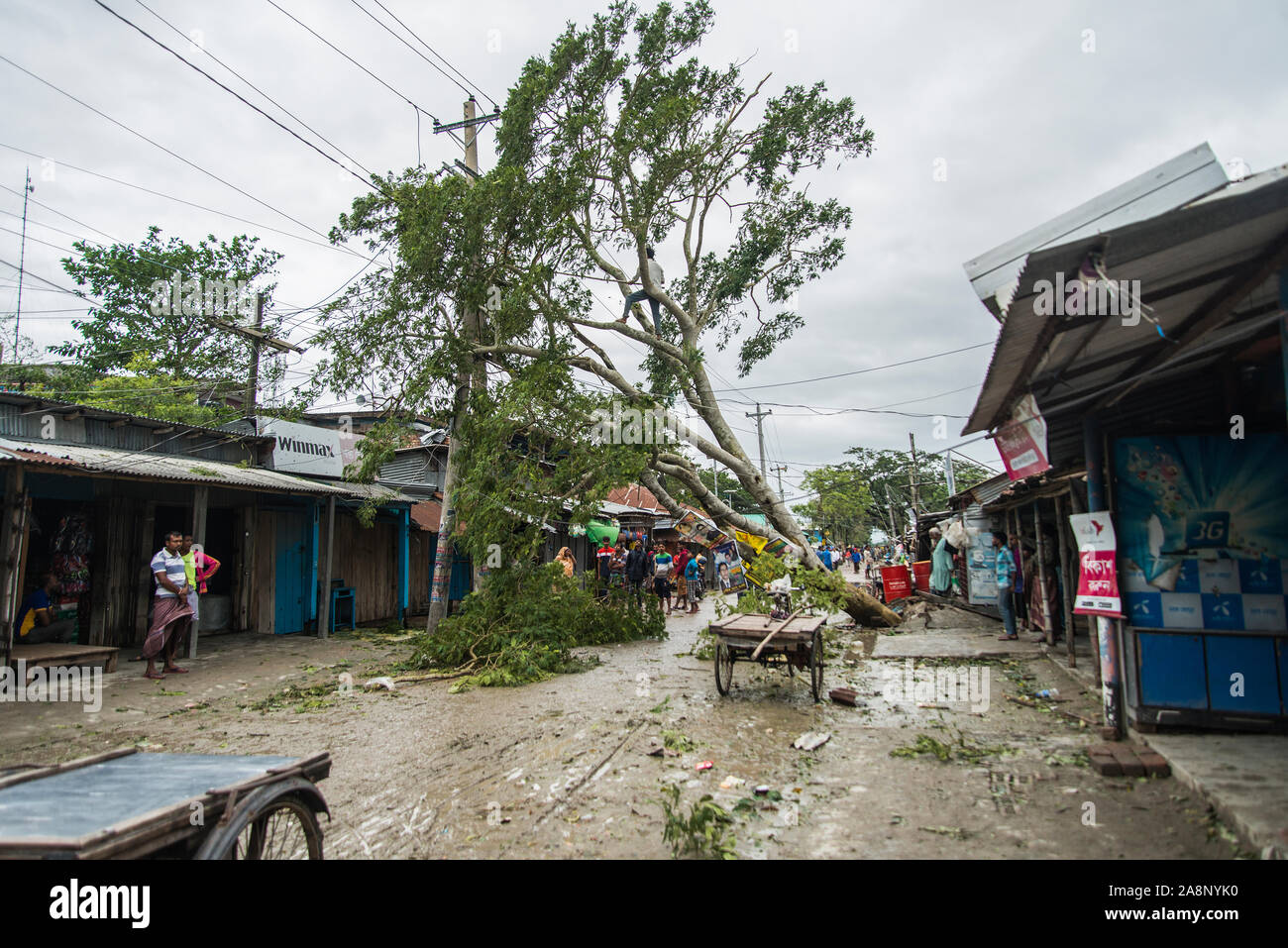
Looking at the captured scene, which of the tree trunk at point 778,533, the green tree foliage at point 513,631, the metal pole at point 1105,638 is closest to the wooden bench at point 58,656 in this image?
the green tree foliage at point 513,631

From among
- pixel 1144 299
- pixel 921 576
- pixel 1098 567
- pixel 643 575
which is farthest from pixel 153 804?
pixel 921 576

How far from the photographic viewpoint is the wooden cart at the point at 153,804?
7.29 ft

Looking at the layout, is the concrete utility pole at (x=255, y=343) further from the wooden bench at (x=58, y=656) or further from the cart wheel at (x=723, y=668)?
the cart wheel at (x=723, y=668)

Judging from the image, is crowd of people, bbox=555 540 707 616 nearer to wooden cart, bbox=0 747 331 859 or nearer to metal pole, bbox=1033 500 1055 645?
metal pole, bbox=1033 500 1055 645

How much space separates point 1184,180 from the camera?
149 inches

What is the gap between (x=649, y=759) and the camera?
613 centimetres

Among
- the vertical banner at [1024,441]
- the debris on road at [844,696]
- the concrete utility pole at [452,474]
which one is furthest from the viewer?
the concrete utility pole at [452,474]

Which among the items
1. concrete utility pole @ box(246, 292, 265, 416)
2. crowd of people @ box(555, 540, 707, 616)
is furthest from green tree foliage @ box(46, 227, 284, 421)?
crowd of people @ box(555, 540, 707, 616)

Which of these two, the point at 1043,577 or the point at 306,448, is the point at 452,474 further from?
→ the point at 1043,577

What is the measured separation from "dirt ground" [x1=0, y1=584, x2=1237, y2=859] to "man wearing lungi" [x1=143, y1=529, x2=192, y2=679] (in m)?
0.42

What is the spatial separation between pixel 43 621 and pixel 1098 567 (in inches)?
534

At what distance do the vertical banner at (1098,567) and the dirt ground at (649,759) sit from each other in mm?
1277

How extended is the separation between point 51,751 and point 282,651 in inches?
231
